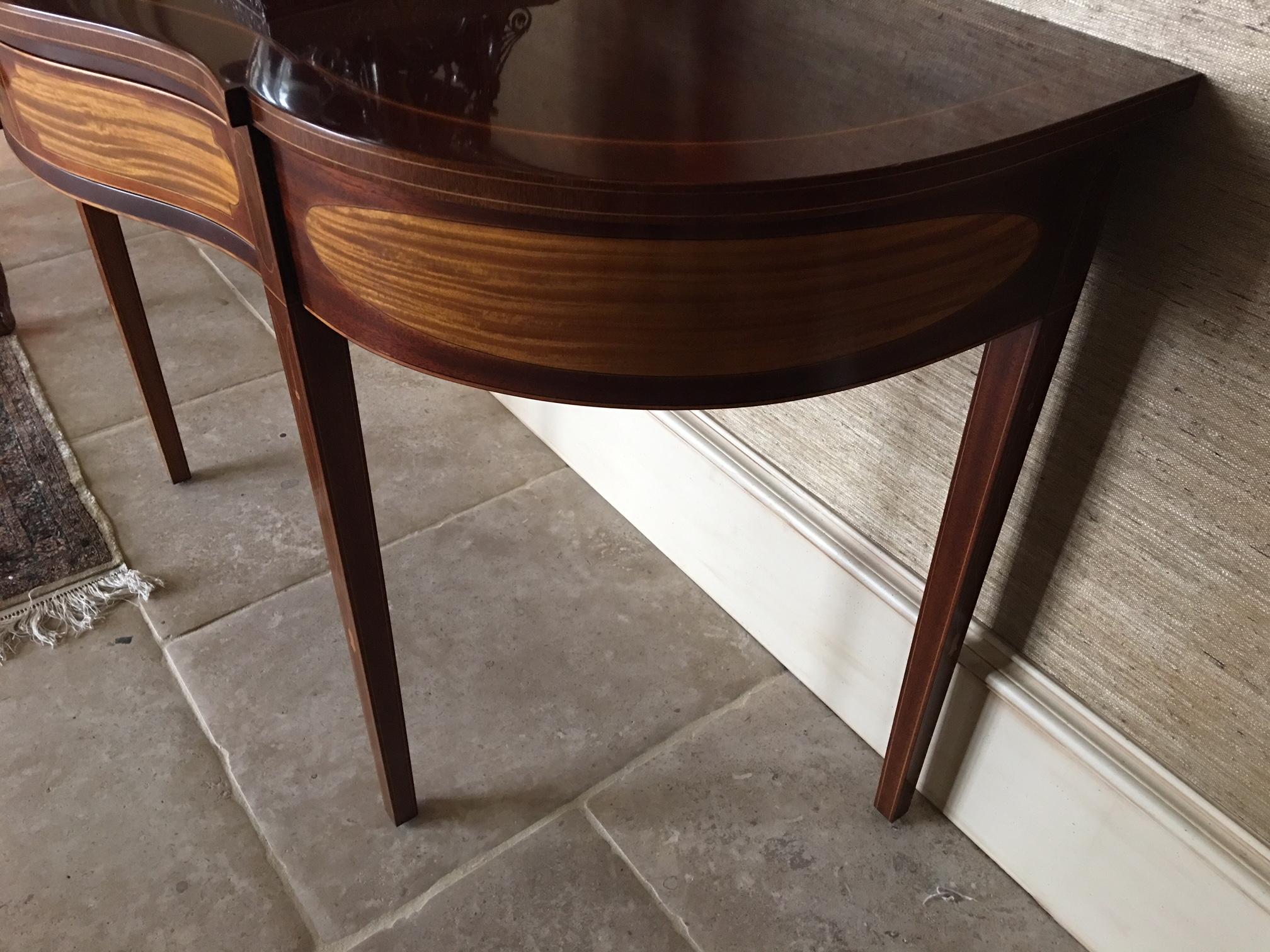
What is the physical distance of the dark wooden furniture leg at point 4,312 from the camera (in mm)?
1732

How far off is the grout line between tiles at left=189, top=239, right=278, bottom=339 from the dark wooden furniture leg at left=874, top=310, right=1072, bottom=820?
1.29m

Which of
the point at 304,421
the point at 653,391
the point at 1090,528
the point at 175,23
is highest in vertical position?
the point at 175,23

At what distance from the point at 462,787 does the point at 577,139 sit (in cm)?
76

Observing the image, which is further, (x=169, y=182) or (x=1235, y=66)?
(x=169, y=182)

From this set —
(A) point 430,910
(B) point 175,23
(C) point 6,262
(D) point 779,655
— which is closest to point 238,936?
(A) point 430,910

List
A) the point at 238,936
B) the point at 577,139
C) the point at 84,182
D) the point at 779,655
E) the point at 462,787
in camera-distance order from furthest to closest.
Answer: the point at 779,655, the point at 462,787, the point at 238,936, the point at 84,182, the point at 577,139

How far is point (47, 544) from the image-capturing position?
1.36 metres

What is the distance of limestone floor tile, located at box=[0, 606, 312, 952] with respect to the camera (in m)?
0.95

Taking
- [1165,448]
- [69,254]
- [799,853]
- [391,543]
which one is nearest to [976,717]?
[799,853]

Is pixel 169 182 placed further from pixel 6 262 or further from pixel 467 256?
pixel 6 262

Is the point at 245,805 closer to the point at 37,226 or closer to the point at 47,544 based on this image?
the point at 47,544

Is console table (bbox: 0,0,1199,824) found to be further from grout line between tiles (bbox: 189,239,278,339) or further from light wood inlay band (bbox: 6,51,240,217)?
grout line between tiles (bbox: 189,239,278,339)

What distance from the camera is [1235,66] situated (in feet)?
1.99

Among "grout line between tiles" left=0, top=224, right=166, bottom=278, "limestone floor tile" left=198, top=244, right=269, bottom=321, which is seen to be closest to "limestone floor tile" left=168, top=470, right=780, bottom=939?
Result: "limestone floor tile" left=198, top=244, right=269, bottom=321
